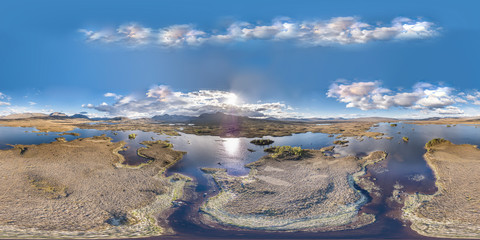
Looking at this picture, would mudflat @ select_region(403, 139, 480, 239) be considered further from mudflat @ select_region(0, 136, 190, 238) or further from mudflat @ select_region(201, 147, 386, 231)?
mudflat @ select_region(0, 136, 190, 238)

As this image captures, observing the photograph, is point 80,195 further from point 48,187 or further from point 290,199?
point 290,199

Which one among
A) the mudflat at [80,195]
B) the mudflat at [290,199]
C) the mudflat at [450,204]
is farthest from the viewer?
the mudflat at [290,199]

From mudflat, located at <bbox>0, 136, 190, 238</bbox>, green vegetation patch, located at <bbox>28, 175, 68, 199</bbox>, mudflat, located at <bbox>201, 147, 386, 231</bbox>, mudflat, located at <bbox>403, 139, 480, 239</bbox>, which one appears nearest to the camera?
mudflat, located at <bbox>0, 136, 190, 238</bbox>

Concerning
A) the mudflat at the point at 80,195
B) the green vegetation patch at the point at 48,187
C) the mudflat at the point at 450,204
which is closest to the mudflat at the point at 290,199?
the mudflat at the point at 450,204

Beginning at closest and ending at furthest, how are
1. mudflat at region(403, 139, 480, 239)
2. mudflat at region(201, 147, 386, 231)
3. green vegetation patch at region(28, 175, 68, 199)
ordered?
mudflat at region(403, 139, 480, 239) < mudflat at region(201, 147, 386, 231) < green vegetation patch at region(28, 175, 68, 199)

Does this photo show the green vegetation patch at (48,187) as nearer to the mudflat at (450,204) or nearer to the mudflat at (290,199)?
the mudflat at (290,199)

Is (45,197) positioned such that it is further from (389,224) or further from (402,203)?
(402,203)

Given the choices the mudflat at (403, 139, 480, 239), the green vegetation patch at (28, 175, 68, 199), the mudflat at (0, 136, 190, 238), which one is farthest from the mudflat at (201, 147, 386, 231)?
the green vegetation patch at (28, 175, 68, 199)
